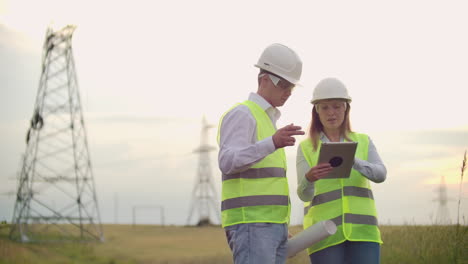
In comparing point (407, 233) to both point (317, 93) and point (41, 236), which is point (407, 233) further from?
point (41, 236)

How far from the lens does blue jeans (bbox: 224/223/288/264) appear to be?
4137 mm

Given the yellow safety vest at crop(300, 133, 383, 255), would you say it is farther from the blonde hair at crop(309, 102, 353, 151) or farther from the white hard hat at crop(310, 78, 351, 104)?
the white hard hat at crop(310, 78, 351, 104)

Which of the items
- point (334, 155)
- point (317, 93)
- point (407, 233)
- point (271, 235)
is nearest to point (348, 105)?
point (317, 93)

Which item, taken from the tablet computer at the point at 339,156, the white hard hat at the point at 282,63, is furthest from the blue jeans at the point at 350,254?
the white hard hat at the point at 282,63

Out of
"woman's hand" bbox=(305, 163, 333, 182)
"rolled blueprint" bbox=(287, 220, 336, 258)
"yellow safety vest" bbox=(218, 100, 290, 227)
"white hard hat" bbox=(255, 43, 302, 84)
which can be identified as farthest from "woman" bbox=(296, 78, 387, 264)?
"white hard hat" bbox=(255, 43, 302, 84)

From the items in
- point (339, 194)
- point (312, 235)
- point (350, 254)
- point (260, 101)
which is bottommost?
point (350, 254)

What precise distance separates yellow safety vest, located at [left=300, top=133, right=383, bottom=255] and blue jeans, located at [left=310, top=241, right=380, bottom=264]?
0.13 feet

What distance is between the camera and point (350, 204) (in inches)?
204

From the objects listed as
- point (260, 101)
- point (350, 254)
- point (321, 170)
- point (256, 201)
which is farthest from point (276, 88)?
point (350, 254)

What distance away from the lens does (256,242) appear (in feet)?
13.7

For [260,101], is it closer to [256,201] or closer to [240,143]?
[240,143]

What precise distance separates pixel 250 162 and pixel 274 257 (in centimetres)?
66

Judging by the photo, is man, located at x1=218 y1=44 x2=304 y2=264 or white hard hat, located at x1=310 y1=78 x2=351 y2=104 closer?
man, located at x1=218 y1=44 x2=304 y2=264

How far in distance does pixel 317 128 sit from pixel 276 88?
108cm
